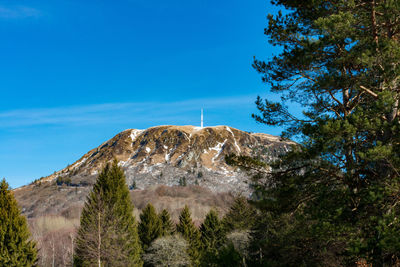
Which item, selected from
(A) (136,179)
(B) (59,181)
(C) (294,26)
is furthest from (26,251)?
(B) (59,181)

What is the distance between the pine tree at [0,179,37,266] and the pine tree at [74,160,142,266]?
4394 millimetres

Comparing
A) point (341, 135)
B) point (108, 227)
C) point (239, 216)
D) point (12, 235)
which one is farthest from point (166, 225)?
point (341, 135)

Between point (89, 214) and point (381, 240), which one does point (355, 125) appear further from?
point (89, 214)

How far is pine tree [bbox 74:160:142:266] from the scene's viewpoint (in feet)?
67.9

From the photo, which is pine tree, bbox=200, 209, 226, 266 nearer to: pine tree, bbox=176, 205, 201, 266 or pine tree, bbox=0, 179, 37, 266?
pine tree, bbox=176, 205, 201, 266

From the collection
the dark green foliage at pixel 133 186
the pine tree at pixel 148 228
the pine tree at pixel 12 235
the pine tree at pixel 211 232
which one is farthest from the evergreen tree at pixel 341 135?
the dark green foliage at pixel 133 186

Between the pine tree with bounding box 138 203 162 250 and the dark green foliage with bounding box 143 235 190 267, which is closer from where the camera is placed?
the dark green foliage with bounding box 143 235 190 267

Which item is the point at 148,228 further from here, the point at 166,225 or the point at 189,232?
the point at 189,232

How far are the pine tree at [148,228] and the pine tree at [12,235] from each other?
17.4 meters

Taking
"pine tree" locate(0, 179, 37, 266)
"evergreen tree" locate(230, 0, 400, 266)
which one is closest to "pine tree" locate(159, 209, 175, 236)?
"pine tree" locate(0, 179, 37, 266)

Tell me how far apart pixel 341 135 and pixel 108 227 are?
1787 cm

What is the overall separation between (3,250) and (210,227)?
26.3m

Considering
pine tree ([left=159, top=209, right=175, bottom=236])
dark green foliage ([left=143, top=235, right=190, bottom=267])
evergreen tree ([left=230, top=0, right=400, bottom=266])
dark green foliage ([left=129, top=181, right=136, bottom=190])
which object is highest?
dark green foliage ([left=129, top=181, right=136, bottom=190])

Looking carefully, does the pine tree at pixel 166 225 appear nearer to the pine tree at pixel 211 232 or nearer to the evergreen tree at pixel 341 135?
the pine tree at pixel 211 232
